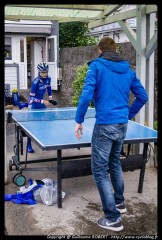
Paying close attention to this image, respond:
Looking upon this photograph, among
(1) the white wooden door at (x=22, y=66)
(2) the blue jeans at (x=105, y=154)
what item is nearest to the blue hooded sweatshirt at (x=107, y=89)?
(2) the blue jeans at (x=105, y=154)

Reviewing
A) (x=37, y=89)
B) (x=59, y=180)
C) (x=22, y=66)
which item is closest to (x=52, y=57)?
(x=22, y=66)

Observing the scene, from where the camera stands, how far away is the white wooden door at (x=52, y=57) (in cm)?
1678

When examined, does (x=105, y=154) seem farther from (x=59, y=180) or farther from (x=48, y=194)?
(x=48, y=194)

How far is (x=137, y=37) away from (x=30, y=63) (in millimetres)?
14062

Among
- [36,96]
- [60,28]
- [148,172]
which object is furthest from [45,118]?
[60,28]

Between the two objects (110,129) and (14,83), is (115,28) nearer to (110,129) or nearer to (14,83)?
(14,83)

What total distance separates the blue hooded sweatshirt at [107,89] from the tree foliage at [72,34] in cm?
1453

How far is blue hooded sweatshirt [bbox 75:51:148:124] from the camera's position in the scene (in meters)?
3.89

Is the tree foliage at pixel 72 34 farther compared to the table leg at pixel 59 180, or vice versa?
the tree foliage at pixel 72 34

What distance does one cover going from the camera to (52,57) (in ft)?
56.8

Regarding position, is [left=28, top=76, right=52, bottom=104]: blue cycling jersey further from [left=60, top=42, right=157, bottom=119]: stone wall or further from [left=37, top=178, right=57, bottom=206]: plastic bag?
[left=60, top=42, right=157, bottom=119]: stone wall

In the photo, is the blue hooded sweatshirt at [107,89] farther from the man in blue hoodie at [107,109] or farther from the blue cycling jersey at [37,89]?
the blue cycling jersey at [37,89]

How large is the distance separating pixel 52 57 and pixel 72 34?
2191 millimetres

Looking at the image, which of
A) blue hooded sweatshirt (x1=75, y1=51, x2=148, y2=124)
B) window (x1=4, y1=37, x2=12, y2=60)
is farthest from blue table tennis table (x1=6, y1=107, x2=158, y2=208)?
window (x1=4, y1=37, x2=12, y2=60)
